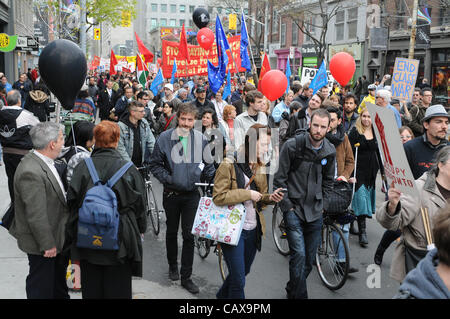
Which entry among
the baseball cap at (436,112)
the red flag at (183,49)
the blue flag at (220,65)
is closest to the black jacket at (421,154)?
the baseball cap at (436,112)

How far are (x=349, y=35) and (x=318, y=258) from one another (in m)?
31.4

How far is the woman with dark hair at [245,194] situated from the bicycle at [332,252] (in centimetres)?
131

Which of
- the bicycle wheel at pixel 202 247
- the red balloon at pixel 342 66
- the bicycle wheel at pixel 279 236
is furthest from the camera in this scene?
the red balloon at pixel 342 66

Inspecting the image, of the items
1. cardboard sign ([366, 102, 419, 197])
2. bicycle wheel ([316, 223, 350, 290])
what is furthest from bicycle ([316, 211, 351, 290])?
cardboard sign ([366, 102, 419, 197])

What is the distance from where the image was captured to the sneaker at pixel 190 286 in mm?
5164

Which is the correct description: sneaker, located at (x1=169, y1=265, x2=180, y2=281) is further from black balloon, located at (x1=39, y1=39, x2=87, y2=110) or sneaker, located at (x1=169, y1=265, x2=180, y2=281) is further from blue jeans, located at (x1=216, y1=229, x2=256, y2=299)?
black balloon, located at (x1=39, y1=39, x2=87, y2=110)

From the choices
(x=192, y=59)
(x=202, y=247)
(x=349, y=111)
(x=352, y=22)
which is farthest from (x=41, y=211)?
(x=352, y=22)

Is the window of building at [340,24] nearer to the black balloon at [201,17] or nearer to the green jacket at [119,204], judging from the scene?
the black balloon at [201,17]

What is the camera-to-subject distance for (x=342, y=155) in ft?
20.8

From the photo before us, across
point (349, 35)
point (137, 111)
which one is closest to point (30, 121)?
point (137, 111)

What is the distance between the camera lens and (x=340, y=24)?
35.7 metres

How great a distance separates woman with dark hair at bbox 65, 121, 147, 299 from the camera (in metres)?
3.63

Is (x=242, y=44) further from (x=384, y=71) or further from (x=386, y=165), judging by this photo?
(x=384, y=71)

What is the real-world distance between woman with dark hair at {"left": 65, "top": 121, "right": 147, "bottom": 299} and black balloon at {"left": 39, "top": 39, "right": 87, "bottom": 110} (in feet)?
6.09
